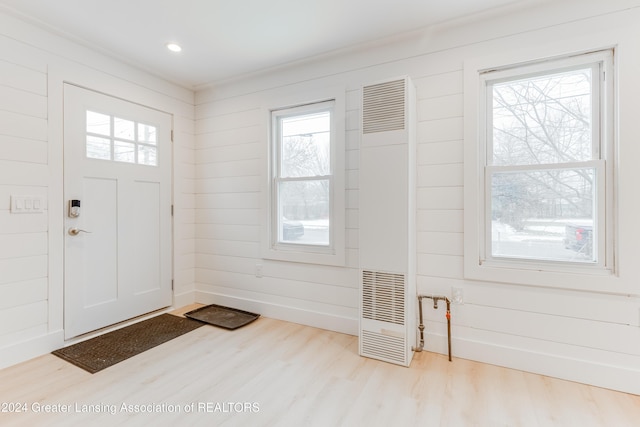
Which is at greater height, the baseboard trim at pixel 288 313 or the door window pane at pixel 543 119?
the door window pane at pixel 543 119

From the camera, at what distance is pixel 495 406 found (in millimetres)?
1762

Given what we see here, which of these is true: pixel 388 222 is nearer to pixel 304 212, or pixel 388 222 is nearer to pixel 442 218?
pixel 442 218

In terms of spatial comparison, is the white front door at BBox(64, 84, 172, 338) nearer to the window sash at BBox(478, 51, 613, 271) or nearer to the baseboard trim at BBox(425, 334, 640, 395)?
the baseboard trim at BBox(425, 334, 640, 395)

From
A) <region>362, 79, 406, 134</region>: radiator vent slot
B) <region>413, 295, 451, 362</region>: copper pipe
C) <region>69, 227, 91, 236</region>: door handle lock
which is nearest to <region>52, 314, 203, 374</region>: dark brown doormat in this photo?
<region>69, 227, 91, 236</region>: door handle lock

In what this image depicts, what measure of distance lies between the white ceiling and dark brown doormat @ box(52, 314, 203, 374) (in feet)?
8.20

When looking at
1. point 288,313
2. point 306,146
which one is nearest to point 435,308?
point 288,313

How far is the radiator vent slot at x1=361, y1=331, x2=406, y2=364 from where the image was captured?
87.5 inches

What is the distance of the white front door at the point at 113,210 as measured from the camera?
2578 mm

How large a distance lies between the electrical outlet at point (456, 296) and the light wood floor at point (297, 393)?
1.46 feet

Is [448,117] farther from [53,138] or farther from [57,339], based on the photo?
[57,339]

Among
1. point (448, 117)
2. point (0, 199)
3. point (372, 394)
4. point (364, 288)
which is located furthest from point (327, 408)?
point (0, 199)

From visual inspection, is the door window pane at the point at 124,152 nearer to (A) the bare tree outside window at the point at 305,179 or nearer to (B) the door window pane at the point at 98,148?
(B) the door window pane at the point at 98,148

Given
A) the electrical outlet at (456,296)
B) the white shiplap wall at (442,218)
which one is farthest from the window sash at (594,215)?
the electrical outlet at (456,296)

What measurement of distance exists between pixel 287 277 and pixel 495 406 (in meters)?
1.92
